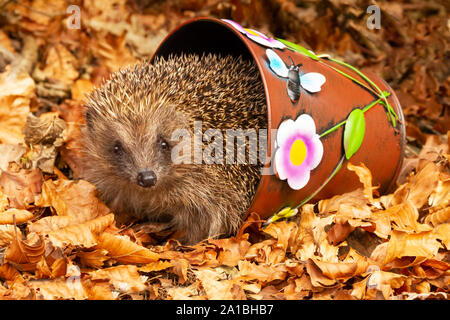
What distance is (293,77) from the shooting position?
2.58 metres

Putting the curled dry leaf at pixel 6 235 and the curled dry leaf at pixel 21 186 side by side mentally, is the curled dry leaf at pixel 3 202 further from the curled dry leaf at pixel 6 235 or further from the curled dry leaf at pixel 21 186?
the curled dry leaf at pixel 6 235

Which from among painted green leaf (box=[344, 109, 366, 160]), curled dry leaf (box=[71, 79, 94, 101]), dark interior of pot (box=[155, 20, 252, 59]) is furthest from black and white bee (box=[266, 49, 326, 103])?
curled dry leaf (box=[71, 79, 94, 101])

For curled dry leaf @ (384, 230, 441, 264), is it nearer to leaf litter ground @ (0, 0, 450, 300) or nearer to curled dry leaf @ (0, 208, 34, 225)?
leaf litter ground @ (0, 0, 450, 300)

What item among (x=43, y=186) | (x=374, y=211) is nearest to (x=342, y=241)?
(x=374, y=211)

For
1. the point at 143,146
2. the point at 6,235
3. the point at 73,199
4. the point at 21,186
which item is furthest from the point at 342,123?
the point at 21,186

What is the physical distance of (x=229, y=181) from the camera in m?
2.75

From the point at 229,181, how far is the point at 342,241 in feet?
2.19

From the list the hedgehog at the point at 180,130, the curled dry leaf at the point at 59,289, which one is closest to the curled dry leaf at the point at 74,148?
the hedgehog at the point at 180,130

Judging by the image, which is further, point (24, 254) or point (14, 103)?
point (14, 103)

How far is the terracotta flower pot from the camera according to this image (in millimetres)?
2512

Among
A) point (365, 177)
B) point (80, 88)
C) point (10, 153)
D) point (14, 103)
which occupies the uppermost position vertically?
point (80, 88)

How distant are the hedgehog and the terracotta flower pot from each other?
21 centimetres

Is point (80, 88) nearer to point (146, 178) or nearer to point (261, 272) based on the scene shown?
point (146, 178)
